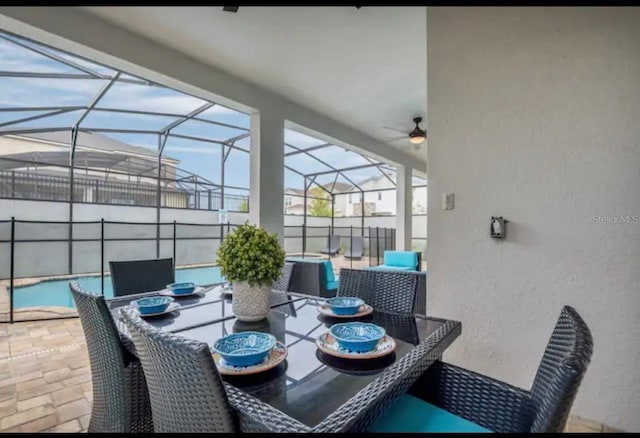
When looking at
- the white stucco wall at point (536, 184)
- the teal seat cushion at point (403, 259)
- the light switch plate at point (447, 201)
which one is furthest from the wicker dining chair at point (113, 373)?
the teal seat cushion at point (403, 259)

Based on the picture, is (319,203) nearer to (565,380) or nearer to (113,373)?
(113,373)

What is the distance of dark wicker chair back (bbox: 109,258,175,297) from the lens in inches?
86.6

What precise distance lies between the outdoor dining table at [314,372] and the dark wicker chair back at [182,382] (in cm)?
7

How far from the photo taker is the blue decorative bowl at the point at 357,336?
112 centimetres

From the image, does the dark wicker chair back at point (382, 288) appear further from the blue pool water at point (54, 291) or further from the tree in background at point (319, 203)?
the tree in background at point (319, 203)

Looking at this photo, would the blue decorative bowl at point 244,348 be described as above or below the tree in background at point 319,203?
below

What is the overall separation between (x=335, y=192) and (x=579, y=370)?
9642mm

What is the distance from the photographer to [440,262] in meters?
2.41

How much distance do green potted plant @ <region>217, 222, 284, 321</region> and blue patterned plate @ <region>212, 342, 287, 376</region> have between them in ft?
1.43

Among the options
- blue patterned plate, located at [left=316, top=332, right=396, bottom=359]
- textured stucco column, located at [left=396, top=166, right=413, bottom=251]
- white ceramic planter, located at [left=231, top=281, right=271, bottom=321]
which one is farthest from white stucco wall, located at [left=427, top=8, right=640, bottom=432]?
textured stucco column, located at [left=396, top=166, right=413, bottom=251]

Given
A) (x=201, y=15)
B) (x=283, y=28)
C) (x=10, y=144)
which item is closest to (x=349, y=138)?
(x=283, y=28)

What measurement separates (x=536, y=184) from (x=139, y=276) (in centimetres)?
281

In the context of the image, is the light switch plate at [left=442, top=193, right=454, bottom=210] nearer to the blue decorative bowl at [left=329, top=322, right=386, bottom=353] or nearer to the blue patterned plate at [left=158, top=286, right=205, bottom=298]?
the blue decorative bowl at [left=329, top=322, right=386, bottom=353]

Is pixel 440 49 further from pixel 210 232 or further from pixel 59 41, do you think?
pixel 210 232
